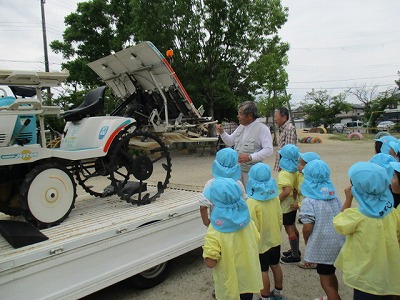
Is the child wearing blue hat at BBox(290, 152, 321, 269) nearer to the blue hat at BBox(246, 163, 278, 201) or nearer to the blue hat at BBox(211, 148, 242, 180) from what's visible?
the blue hat at BBox(246, 163, 278, 201)

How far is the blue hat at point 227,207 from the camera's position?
223 centimetres

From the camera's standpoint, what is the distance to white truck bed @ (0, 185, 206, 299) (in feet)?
7.77

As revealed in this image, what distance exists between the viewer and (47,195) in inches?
125

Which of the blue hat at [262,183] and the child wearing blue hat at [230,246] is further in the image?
the blue hat at [262,183]

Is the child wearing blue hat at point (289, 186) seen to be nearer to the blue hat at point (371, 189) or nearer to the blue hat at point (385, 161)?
the blue hat at point (385, 161)

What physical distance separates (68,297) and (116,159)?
5.90 ft

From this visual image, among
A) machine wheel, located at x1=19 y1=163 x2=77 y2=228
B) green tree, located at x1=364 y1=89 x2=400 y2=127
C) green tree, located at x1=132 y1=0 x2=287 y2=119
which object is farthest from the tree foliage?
green tree, located at x1=364 y1=89 x2=400 y2=127

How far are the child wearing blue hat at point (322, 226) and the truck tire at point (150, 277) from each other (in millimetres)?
1559

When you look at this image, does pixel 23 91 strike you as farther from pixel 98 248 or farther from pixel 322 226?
pixel 322 226

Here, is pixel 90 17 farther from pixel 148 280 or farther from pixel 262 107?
pixel 148 280

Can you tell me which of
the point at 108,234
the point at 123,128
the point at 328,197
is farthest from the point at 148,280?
the point at 328,197

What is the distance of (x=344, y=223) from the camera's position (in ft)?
7.43

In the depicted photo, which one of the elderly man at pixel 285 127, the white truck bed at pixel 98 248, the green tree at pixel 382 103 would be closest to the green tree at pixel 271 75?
the elderly man at pixel 285 127

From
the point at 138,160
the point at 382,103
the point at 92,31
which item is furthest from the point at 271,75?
the point at 382,103
